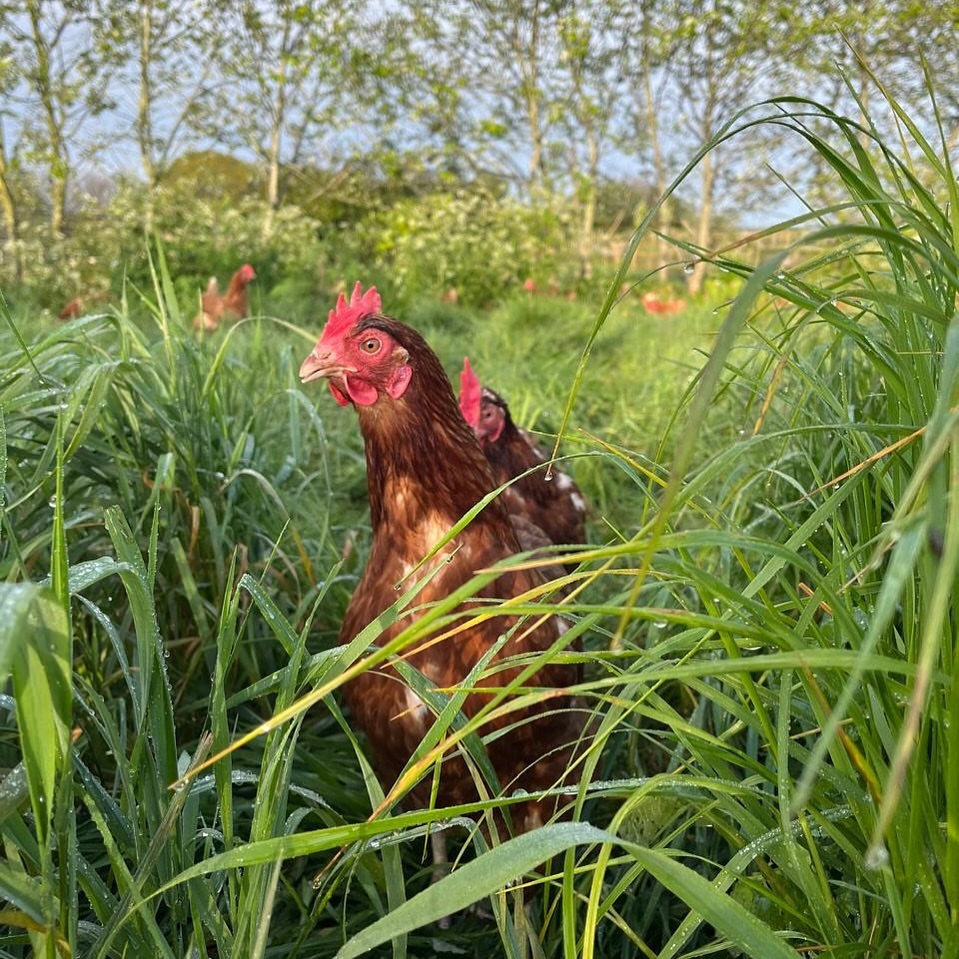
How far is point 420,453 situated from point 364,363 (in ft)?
0.63

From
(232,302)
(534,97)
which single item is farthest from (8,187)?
(534,97)

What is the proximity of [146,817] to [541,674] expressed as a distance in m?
0.64

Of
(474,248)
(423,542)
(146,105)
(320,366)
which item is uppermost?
(146,105)

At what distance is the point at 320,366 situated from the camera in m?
1.32

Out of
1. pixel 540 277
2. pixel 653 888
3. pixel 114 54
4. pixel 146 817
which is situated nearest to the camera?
pixel 146 817

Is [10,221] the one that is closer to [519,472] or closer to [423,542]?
[519,472]

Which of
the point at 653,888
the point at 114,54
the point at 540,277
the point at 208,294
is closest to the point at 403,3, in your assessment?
the point at 114,54

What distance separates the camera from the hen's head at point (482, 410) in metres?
2.20

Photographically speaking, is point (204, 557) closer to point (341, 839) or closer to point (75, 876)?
point (75, 876)

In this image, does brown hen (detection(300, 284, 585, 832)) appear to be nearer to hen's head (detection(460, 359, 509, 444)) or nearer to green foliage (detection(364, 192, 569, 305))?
hen's head (detection(460, 359, 509, 444))

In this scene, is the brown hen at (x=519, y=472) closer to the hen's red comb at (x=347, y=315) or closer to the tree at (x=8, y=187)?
the hen's red comb at (x=347, y=315)

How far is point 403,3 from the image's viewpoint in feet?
35.9

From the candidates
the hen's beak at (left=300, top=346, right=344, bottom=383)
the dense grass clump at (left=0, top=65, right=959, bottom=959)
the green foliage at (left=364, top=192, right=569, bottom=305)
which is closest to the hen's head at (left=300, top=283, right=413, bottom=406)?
the hen's beak at (left=300, top=346, right=344, bottom=383)

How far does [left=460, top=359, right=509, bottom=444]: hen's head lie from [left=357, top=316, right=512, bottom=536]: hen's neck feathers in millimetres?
881
